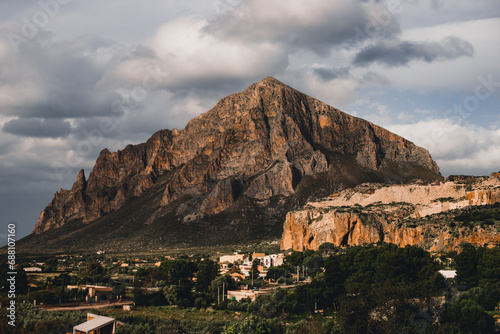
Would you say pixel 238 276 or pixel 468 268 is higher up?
pixel 468 268

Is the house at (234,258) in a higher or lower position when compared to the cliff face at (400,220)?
lower

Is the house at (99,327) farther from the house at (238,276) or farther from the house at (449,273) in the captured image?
the house at (238,276)

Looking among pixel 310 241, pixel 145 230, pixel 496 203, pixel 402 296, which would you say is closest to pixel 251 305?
pixel 402 296

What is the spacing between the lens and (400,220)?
88312 millimetres

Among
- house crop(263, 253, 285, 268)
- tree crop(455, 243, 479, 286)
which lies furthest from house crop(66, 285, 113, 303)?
tree crop(455, 243, 479, 286)

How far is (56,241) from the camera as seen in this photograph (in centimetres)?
18500

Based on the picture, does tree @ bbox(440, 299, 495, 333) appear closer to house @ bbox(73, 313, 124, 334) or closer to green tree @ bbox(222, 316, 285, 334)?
green tree @ bbox(222, 316, 285, 334)

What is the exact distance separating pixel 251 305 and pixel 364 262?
13.1m

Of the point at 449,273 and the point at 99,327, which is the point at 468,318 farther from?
the point at 99,327

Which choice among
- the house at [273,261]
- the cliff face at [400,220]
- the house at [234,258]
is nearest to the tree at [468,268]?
the cliff face at [400,220]

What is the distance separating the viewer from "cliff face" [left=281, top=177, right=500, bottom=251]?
225ft

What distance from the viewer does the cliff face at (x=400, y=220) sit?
68.5 metres

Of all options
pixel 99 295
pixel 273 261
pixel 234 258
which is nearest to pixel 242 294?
pixel 99 295

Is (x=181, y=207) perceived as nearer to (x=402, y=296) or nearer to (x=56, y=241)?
(x=56, y=241)
